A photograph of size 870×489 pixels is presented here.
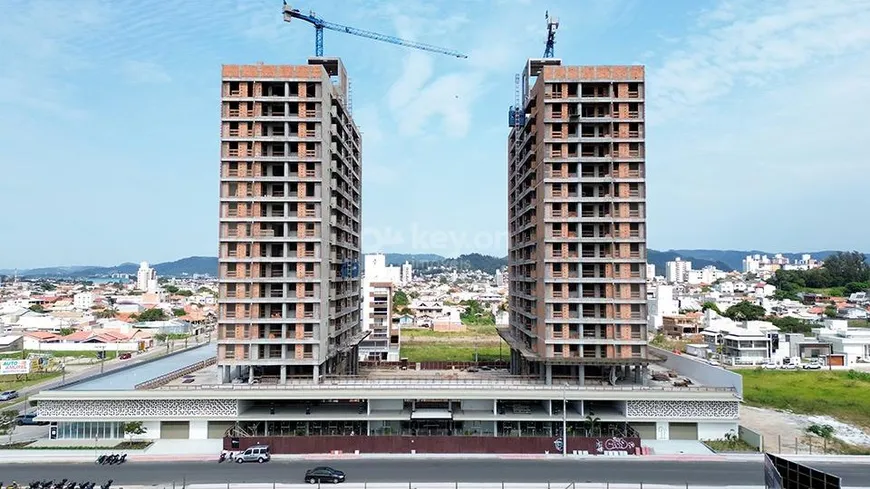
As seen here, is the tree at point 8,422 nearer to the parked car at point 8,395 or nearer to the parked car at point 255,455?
the parked car at point 8,395

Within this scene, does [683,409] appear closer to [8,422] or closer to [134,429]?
[134,429]

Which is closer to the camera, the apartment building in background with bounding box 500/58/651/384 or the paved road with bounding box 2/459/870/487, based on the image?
the paved road with bounding box 2/459/870/487

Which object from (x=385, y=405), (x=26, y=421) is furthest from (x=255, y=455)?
(x=26, y=421)

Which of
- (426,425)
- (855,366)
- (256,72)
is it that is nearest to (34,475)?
(426,425)

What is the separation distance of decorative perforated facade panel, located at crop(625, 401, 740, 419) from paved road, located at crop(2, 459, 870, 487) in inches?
249

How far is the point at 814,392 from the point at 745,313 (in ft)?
258

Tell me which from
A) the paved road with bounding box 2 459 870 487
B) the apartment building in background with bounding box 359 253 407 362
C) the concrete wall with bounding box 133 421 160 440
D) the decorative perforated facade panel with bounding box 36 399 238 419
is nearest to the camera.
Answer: the paved road with bounding box 2 459 870 487

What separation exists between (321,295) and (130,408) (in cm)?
1951

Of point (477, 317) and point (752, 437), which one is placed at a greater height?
point (752, 437)

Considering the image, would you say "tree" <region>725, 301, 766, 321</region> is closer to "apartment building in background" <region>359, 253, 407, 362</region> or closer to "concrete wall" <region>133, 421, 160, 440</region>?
"apartment building in background" <region>359, 253, 407, 362</region>

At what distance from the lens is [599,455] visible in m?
47.0

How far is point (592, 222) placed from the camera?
5547 centimetres

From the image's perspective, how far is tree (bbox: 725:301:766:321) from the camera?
146 meters

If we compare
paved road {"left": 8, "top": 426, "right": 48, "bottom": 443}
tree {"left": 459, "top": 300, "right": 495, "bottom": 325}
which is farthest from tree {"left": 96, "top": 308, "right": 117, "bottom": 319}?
paved road {"left": 8, "top": 426, "right": 48, "bottom": 443}
